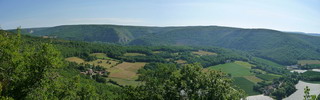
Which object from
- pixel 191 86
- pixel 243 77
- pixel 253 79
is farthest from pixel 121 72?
pixel 191 86

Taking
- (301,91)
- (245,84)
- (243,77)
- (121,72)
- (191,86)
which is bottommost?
(245,84)

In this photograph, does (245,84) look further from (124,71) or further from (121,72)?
(121,72)

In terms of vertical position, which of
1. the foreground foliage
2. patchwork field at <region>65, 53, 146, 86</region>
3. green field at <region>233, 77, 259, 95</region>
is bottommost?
green field at <region>233, 77, 259, 95</region>

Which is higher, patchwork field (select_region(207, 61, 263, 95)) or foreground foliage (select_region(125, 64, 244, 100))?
foreground foliage (select_region(125, 64, 244, 100))

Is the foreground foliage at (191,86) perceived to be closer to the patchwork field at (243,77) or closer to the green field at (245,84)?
the patchwork field at (243,77)

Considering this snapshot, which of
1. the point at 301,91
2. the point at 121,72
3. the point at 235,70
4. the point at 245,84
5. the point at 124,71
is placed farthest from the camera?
the point at 235,70

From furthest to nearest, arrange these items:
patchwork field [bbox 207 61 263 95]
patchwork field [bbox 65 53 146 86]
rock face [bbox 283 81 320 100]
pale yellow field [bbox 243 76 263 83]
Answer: pale yellow field [bbox 243 76 263 83], patchwork field [bbox 207 61 263 95], patchwork field [bbox 65 53 146 86], rock face [bbox 283 81 320 100]

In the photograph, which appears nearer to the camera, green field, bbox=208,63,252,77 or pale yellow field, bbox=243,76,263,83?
pale yellow field, bbox=243,76,263,83

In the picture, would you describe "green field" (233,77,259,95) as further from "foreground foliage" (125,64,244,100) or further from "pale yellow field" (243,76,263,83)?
"foreground foliage" (125,64,244,100)

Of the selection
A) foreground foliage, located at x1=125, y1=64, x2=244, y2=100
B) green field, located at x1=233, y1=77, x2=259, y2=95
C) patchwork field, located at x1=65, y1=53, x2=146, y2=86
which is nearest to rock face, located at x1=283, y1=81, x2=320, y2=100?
green field, located at x1=233, y1=77, x2=259, y2=95

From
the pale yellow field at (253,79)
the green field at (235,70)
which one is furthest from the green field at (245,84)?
the green field at (235,70)
